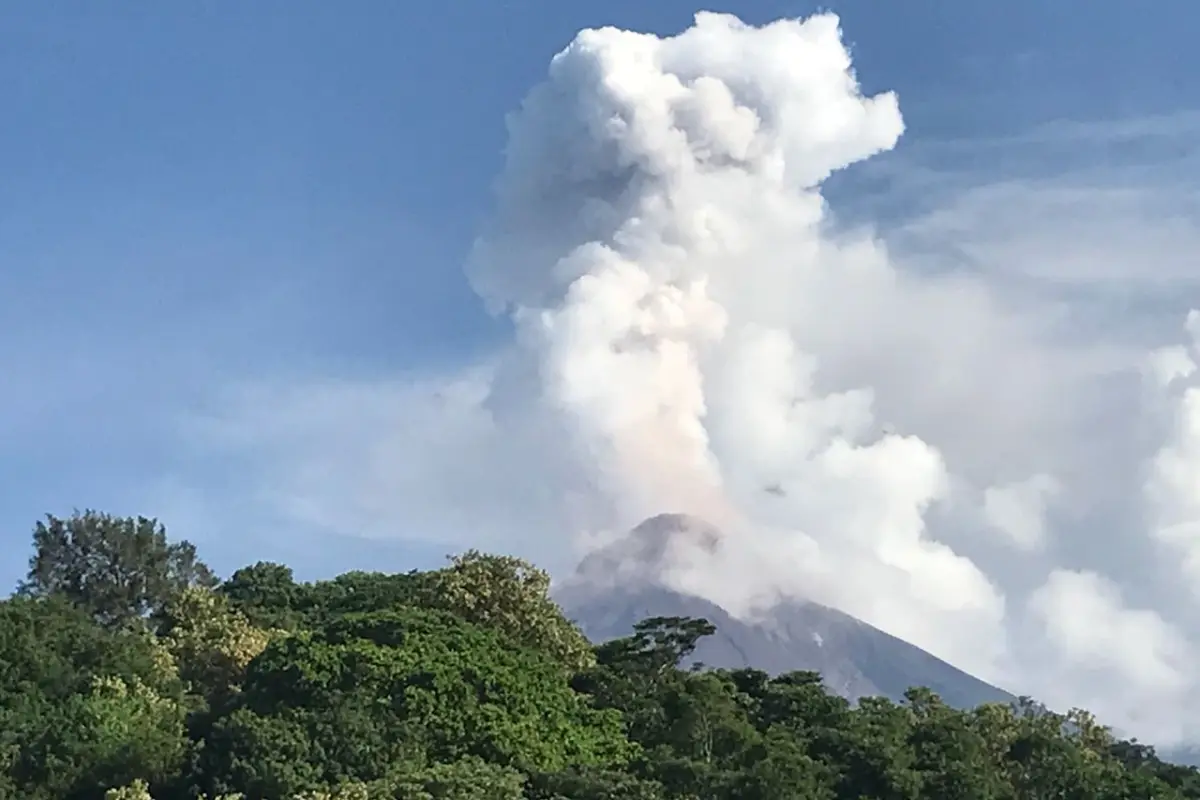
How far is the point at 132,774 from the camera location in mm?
29688

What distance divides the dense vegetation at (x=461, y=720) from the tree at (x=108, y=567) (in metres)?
5.61

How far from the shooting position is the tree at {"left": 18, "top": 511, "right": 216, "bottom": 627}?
47531 mm

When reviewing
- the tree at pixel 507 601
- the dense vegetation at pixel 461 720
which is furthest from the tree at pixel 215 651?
Answer: the tree at pixel 507 601

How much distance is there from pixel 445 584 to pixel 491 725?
8.02m

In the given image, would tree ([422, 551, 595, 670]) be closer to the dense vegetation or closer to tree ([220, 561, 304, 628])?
the dense vegetation

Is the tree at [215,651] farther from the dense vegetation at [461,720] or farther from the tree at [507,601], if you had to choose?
the tree at [507,601]

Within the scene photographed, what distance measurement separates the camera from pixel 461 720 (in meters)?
30.1

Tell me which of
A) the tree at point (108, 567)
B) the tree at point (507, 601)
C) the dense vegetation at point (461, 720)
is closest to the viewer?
the dense vegetation at point (461, 720)

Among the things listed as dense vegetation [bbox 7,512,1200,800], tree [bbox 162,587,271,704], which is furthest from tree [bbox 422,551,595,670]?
tree [bbox 162,587,271,704]

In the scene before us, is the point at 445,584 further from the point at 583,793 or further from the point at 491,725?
the point at 583,793

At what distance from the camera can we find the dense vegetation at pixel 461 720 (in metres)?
28.3

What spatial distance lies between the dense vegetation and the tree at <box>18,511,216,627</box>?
561 centimetres

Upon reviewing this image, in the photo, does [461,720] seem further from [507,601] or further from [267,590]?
[267,590]

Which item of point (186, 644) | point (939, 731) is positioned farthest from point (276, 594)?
point (939, 731)
